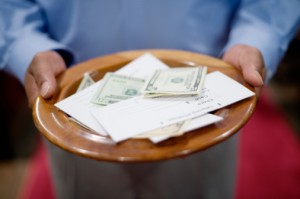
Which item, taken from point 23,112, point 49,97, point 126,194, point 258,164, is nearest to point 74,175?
point 126,194

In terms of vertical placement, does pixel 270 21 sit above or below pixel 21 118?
above

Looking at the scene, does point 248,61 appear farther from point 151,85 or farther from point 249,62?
point 151,85

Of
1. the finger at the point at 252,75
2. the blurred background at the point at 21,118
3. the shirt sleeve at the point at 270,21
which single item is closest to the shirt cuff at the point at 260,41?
the shirt sleeve at the point at 270,21

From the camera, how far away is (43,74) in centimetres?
53

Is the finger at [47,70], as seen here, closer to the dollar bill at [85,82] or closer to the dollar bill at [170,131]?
the dollar bill at [85,82]

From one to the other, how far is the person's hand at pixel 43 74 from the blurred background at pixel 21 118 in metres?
0.73

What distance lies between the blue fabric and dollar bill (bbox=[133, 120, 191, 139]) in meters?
0.27

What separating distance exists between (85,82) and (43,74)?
64mm

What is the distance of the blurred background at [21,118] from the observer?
1251 millimetres

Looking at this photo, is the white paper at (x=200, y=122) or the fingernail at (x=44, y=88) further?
the fingernail at (x=44, y=88)

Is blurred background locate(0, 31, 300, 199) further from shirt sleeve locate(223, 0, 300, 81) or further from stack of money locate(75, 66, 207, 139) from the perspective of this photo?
stack of money locate(75, 66, 207, 139)

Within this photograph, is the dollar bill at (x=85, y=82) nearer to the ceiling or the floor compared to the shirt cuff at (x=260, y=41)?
nearer to the floor

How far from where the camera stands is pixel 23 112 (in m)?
1.51

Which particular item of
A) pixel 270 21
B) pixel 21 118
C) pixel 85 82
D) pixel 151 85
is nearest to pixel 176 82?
pixel 151 85
